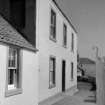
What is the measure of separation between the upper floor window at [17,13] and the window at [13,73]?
9.74 ft

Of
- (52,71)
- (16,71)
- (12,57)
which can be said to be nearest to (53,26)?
(52,71)

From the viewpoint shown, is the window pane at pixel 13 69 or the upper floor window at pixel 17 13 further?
the upper floor window at pixel 17 13

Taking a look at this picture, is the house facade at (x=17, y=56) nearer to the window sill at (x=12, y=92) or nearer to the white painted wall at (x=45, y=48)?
the window sill at (x=12, y=92)

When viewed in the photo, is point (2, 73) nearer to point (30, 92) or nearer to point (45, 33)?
point (30, 92)

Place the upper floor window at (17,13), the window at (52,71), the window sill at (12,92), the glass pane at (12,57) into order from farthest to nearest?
the window at (52,71)
the upper floor window at (17,13)
the glass pane at (12,57)
the window sill at (12,92)

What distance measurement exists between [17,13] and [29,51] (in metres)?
2.78

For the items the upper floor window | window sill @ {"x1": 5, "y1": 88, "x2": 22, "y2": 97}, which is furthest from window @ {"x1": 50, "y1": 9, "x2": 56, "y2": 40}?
window sill @ {"x1": 5, "y1": 88, "x2": 22, "y2": 97}

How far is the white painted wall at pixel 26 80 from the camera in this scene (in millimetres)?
8745

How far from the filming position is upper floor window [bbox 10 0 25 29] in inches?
504

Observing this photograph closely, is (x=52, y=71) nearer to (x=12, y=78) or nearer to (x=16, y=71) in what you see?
(x=16, y=71)

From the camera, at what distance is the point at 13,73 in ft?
33.0

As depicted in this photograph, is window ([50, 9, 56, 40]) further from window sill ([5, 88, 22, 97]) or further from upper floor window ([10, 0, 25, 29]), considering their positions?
window sill ([5, 88, 22, 97])

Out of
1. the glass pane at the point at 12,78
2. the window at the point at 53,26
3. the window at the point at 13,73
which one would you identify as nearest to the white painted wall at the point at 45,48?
the window at the point at 53,26

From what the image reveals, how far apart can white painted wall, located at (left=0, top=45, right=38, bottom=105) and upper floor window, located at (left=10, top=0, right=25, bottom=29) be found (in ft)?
6.68
